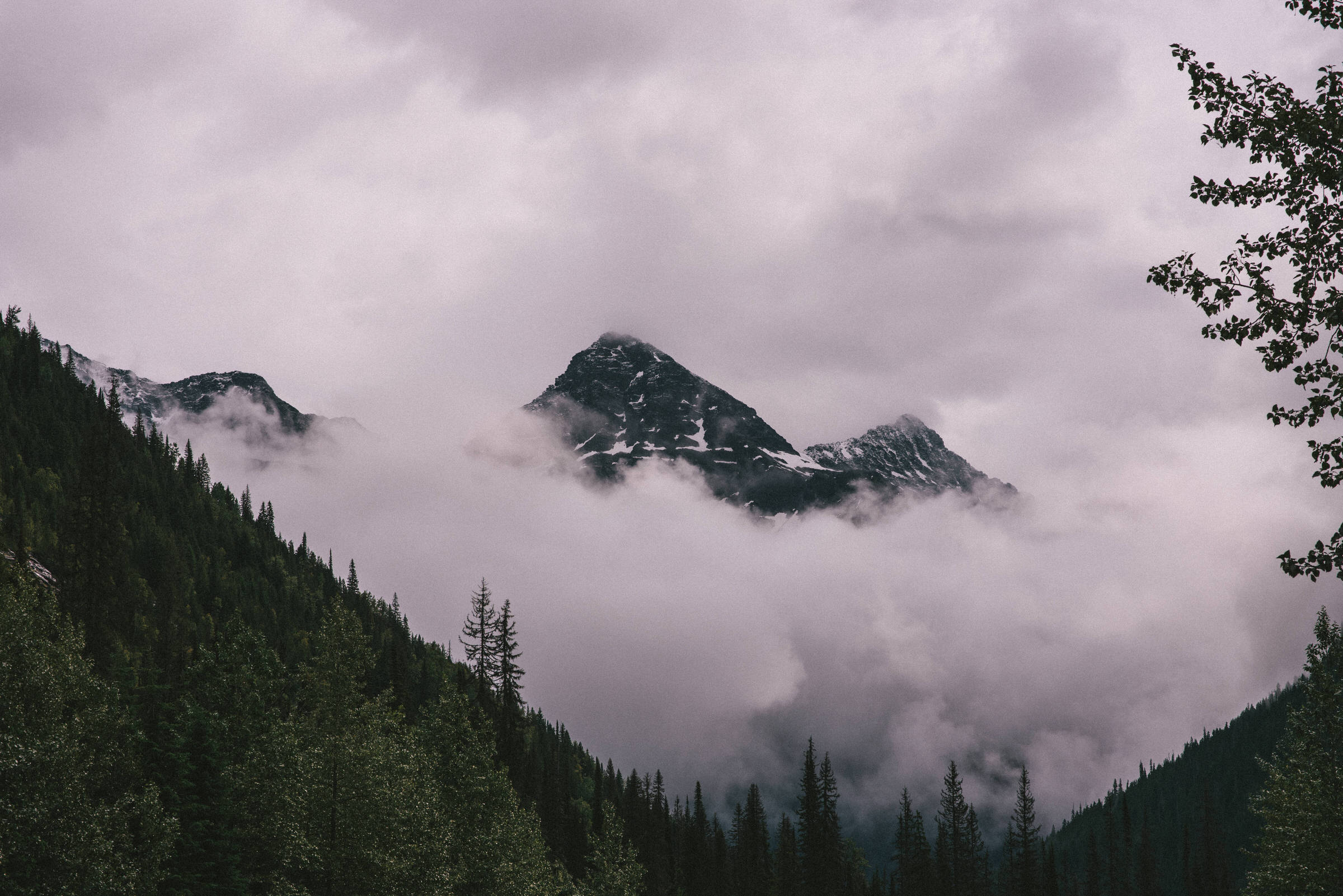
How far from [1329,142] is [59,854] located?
121 feet

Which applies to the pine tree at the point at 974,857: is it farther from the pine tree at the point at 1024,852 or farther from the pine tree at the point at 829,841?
the pine tree at the point at 829,841

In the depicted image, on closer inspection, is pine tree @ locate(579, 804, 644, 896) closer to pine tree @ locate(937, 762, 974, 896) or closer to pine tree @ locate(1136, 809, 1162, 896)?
pine tree @ locate(937, 762, 974, 896)

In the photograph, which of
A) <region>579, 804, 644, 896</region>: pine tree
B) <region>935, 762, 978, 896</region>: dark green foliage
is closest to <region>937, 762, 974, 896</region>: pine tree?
<region>935, 762, 978, 896</region>: dark green foliage

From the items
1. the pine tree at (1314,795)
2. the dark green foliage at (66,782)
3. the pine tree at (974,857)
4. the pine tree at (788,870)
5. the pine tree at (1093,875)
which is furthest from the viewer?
the pine tree at (1093,875)

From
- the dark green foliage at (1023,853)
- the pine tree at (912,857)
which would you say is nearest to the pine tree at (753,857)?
the pine tree at (912,857)

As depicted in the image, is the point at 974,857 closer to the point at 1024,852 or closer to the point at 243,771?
the point at 1024,852

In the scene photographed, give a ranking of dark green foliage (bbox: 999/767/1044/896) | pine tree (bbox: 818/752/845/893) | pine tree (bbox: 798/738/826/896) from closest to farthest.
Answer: pine tree (bbox: 798/738/826/896)
pine tree (bbox: 818/752/845/893)
dark green foliage (bbox: 999/767/1044/896)

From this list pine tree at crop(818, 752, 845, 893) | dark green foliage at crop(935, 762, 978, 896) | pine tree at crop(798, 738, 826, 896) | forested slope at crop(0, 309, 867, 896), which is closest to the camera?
forested slope at crop(0, 309, 867, 896)

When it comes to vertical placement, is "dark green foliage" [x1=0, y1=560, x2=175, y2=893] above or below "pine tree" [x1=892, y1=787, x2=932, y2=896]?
above

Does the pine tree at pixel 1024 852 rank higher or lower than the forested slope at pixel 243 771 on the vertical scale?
lower

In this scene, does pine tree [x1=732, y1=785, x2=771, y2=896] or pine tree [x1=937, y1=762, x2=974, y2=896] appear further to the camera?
pine tree [x1=732, y1=785, x2=771, y2=896]

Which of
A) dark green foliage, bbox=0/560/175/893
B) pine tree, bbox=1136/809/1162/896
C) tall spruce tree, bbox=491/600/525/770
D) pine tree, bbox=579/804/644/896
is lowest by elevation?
pine tree, bbox=1136/809/1162/896

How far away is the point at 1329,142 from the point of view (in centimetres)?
1238

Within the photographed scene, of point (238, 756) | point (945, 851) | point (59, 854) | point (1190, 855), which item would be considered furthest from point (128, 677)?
point (1190, 855)
